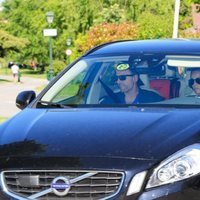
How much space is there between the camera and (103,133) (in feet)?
14.2

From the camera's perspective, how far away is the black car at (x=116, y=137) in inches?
153

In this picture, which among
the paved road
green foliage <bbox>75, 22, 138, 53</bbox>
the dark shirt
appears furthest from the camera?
green foliage <bbox>75, 22, 138, 53</bbox>

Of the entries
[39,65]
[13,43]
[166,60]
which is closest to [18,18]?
[39,65]

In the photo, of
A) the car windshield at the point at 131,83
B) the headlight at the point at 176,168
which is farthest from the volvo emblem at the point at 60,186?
the car windshield at the point at 131,83

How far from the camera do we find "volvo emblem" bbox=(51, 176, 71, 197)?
3.92m

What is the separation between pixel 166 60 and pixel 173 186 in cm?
200

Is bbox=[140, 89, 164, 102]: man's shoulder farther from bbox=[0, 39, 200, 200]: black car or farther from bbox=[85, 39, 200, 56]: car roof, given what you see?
bbox=[85, 39, 200, 56]: car roof

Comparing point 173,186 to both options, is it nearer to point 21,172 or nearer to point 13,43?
point 21,172

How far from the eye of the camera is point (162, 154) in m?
3.97

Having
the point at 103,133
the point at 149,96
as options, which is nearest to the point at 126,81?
the point at 149,96

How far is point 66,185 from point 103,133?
55cm

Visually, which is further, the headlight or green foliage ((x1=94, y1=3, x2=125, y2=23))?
green foliage ((x1=94, y1=3, x2=125, y2=23))

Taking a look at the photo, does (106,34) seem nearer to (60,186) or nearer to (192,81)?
(192,81)

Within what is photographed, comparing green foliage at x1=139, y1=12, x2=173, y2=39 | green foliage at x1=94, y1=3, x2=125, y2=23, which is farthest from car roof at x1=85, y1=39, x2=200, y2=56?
green foliage at x1=94, y1=3, x2=125, y2=23
